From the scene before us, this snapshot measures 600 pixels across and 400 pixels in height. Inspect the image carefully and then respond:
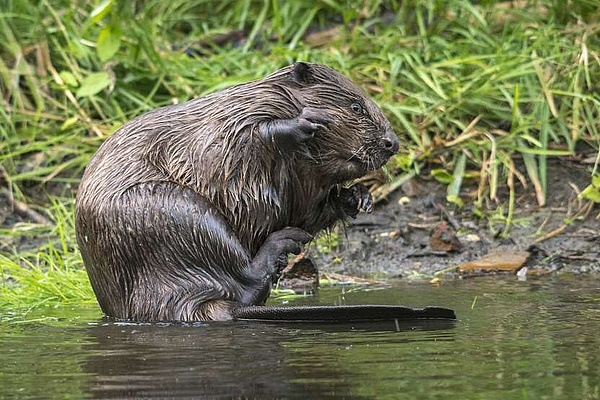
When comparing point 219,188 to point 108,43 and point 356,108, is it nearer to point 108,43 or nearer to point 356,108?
point 356,108

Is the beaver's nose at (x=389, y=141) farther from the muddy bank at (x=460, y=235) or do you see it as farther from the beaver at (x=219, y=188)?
the muddy bank at (x=460, y=235)

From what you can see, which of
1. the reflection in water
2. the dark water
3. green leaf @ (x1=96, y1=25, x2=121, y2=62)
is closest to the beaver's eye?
the dark water

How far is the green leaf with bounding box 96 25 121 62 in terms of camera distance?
6895 mm

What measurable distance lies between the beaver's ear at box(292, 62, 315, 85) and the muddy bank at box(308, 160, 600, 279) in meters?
1.61

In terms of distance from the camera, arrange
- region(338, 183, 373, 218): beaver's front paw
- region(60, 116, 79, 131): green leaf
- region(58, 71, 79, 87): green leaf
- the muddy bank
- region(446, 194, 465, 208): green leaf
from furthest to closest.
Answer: region(58, 71, 79, 87): green leaf, region(60, 116, 79, 131): green leaf, region(446, 194, 465, 208): green leaf, the muddy bank, region(338, 183, 373, 218): beaver's front paw

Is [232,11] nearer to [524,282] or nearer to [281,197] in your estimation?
[524,282]

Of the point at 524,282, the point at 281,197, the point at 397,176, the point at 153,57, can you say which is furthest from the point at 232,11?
the point at 281,197

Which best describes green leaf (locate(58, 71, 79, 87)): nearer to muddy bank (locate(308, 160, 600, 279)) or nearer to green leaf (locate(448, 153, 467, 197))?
muddy bank (locate(308, 160, 600, 279))

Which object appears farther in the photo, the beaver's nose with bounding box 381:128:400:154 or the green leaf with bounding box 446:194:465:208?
the green leaf with bounding box 446:194:465:208

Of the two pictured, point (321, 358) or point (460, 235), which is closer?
point (321, 358)

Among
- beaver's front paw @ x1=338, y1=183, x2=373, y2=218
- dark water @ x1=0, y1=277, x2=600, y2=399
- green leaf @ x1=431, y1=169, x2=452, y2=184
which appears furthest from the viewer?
green leaf @ x1=431, y1=169, x2=452, y2=184

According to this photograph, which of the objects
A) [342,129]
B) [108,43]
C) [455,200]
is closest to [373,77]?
[455,200]

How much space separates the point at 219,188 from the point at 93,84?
315cm

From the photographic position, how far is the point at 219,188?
427 cm
